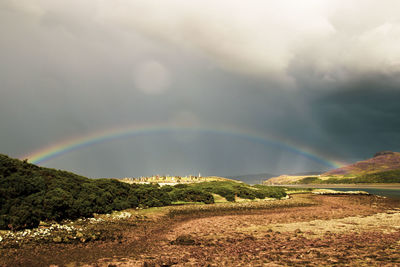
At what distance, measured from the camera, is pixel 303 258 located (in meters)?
14.3

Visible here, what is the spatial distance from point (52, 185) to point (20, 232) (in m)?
11.6

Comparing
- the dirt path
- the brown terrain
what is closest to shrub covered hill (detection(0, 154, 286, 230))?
the brown terrain

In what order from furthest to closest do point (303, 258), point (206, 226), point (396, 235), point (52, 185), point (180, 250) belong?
point (52, 185) < point (206, 226) < point (396, 235) < point (180, 250) < point (303, 258)

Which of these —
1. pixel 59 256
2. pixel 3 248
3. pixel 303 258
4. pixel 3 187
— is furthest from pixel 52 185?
pixel 303 258

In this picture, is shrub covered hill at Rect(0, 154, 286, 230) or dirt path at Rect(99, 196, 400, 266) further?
shrub covered hill at Rect(0, 154, 286, 230)

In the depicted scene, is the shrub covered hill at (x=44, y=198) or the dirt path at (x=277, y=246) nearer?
the dirt path at (x=277, y=246)

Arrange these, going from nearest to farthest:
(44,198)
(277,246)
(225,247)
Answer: (277,246) < (225,247) < (44,198)

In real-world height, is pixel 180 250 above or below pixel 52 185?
below

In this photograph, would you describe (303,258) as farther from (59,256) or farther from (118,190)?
(118,190)

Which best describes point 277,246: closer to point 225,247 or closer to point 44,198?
point 225,247

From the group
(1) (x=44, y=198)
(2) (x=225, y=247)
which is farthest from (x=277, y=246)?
(1) (x=44, y=198)

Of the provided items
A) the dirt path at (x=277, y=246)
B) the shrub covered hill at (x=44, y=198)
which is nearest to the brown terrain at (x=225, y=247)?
the dirt path at (x=277, y=246)

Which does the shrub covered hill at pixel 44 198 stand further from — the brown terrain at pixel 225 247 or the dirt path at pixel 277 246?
the dirt path at pixel 277 246

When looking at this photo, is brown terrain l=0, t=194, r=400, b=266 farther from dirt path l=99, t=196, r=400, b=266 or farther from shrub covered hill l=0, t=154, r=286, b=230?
shrub covered hill l=0, t=154, r=286, b=230
